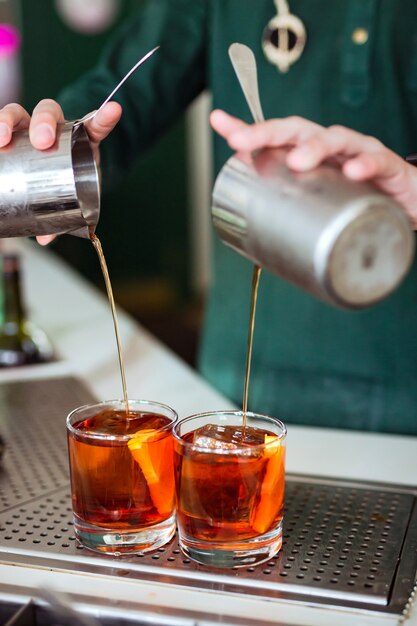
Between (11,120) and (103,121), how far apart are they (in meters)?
0.13

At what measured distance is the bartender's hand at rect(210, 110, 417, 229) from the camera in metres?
0.80

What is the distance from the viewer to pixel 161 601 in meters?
0.92

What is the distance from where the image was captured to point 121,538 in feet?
3.30

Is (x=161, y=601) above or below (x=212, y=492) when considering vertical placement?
below

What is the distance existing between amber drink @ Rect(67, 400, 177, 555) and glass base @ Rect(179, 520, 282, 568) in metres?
0.05

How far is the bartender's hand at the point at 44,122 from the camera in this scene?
1002mm

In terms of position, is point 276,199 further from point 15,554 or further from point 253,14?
point 253,14

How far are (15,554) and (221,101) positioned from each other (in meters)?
1.20

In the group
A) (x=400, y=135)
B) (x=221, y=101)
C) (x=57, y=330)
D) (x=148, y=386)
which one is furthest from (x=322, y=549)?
(x=57, y=330)

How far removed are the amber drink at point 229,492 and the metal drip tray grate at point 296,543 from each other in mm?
25

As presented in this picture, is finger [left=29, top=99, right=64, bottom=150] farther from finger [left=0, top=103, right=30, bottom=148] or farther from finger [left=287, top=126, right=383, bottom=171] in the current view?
finger [left=287, top=126, right=383, bottom=171]

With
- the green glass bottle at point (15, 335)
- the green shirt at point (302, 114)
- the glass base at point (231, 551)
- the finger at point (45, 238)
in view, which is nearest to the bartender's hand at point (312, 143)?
the finger at point (45, 238)

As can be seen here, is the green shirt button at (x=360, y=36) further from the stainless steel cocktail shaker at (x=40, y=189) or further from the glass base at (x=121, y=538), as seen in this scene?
the glass base at (x=121, y=538)

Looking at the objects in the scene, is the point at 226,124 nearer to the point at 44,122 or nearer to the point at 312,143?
the point at 312,143
